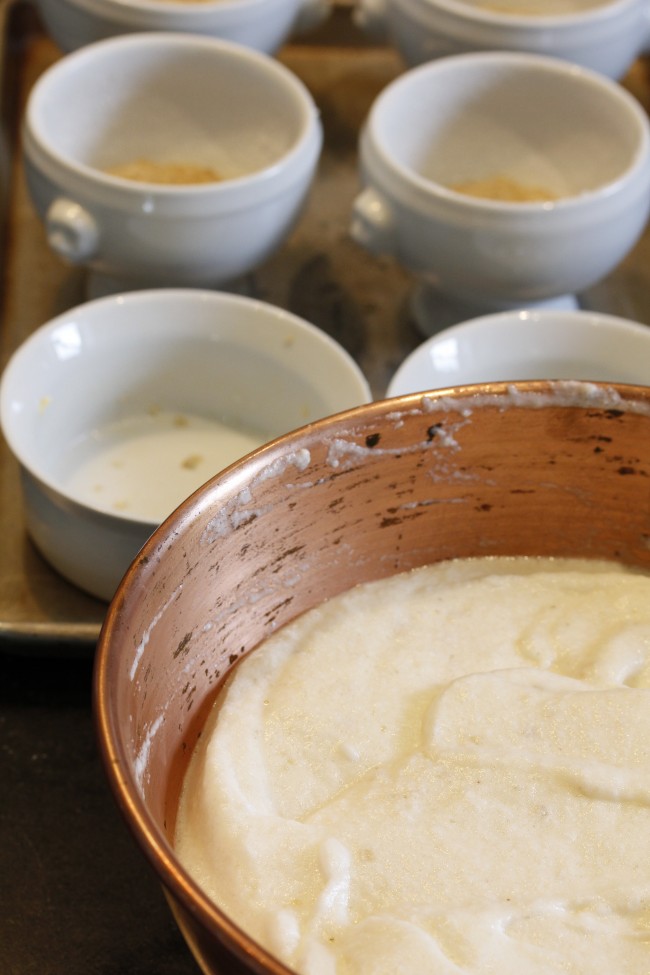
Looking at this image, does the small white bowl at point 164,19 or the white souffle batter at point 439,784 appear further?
the small white bowl at point 164,19

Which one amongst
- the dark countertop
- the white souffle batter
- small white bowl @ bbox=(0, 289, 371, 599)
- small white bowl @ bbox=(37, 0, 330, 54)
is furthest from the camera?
small white bowl @ bbox=(37, 0, 330, 54)

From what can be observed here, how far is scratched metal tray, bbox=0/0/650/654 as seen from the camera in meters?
0.90

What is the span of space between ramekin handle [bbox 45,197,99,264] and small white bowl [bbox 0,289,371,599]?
0.07 m

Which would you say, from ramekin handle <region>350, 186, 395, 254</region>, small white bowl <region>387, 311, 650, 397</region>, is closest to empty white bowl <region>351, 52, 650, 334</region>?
ramekin handle <region>350, 186, 395, 254</region>

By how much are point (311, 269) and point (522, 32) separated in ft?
1.09

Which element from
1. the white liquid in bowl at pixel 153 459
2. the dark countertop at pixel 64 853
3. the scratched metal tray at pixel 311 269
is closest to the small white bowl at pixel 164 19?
the scratched metal tray at pixel 311 269

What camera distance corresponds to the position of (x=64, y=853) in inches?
28.4

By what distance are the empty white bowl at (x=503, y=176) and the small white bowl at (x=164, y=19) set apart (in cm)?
19

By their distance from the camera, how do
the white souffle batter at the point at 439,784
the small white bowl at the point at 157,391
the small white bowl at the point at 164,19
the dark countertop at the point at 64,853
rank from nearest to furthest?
the white souffle batter at the point at 439,784 → the dark countertop at the point at 64,853 → the small white bowl at the point at 157,391 → the small white bowl at the point at 164,19

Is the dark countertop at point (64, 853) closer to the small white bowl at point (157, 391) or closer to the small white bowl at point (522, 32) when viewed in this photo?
→ the small white bowl at point (157, 391)

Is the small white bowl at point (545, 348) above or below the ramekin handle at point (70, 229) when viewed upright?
above

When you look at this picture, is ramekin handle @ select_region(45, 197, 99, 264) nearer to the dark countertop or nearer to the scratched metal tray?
the scratched metal tray

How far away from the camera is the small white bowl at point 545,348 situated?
90 cm

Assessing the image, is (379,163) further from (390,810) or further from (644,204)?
(390,810)
